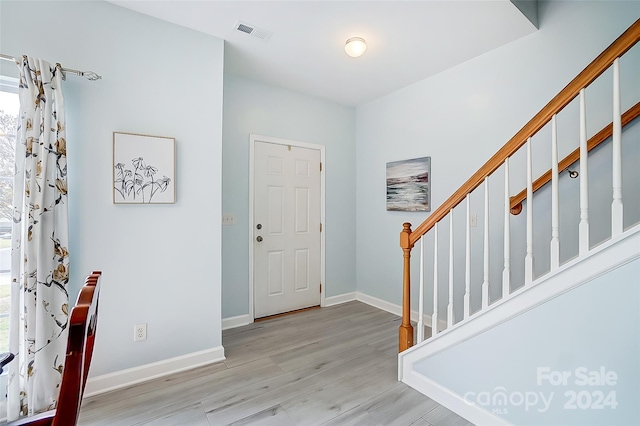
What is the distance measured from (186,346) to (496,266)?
103 inches

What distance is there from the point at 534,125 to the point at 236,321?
299 cm

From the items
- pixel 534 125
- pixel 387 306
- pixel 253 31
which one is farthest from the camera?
pixel 387 306

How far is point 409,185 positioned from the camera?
323cm

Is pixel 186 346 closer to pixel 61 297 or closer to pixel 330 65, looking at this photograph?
pixel 61 297

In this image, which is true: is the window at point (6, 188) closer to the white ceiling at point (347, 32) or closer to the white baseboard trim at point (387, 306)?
the white ceiling at point (347, 32)

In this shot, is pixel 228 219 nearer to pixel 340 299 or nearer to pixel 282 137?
pixel 282 137

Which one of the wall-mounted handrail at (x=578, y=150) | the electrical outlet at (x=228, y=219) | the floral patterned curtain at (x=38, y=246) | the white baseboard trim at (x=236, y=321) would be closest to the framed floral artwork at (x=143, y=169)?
the floral patterned curtain at (x=38, y=246)

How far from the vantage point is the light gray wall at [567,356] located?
1186 millimetres

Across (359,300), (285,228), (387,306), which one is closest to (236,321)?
(285,228)

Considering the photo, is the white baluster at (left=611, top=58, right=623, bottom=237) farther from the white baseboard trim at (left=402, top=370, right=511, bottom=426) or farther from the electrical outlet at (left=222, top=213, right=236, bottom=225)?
the electrical outlet at (left=222, top=213, right=236, bottom=225)

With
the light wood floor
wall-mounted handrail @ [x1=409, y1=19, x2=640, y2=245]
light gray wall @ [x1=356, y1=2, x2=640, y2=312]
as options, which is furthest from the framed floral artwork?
light gray wall @ [x1=356, y1=2, x2=640, y2=312]

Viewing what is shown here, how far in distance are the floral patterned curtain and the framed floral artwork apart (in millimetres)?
288

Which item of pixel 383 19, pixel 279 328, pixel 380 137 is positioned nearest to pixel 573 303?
pixel 383 19

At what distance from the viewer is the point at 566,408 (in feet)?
4.42
